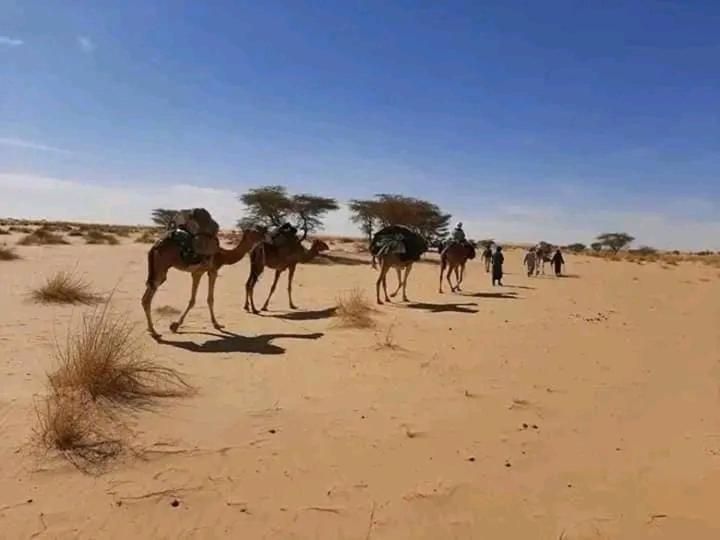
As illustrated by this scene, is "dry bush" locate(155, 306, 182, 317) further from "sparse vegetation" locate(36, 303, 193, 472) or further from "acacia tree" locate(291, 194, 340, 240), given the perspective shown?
"acacia tree" locate(291, 194, 340, 240)

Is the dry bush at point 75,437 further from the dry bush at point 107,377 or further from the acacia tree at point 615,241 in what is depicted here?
the acacia tree at point 615,241

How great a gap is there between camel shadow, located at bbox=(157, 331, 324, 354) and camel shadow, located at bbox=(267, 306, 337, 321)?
2.45 meters

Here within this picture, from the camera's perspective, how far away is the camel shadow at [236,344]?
9.23 m

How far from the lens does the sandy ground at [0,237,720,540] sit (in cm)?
415

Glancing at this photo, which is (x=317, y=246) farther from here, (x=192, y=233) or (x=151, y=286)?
(x=151, y=286)

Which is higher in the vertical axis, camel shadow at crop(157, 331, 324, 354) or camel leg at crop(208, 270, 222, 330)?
camel leg at crop(208, 270, 222, 330)

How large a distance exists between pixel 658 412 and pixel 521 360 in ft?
8.46

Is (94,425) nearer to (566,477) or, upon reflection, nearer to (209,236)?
(566,477)

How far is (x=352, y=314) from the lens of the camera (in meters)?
12.1

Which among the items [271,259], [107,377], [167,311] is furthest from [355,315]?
[107,377]

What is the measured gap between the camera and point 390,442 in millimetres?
5539

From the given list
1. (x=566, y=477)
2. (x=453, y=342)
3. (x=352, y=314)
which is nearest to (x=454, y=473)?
(x=566, y=477)

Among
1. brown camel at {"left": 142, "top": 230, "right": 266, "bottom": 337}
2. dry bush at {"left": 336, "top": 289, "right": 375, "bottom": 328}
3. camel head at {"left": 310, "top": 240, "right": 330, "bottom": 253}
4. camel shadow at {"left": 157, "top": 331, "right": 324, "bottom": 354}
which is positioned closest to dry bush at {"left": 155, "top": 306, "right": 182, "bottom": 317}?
brown camel at {"left": 142, "top": 230, "right": 266, "bottom": 337}

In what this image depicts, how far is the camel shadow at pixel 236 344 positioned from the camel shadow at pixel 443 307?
5271mm
